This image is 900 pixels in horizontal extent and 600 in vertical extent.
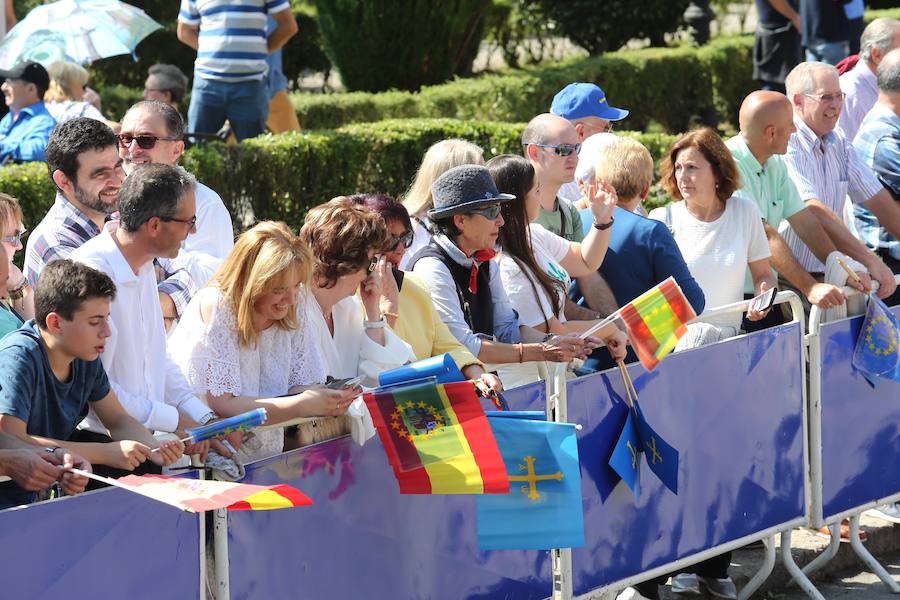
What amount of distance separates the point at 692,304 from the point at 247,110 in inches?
212

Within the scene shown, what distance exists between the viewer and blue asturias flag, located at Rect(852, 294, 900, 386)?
622 cm

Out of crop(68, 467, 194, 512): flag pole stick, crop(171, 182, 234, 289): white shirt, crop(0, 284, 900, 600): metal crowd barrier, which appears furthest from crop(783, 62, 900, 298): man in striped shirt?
crop(68, 467, 194, 512): flag pole stick

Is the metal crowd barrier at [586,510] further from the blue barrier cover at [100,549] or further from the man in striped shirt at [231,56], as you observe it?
the man in striped shirt at [231,56]

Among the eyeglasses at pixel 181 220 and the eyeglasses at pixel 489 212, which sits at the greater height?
the eyeglasses at pixel 181 220

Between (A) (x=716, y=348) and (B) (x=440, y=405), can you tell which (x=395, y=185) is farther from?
(B) (x=440, y=405)

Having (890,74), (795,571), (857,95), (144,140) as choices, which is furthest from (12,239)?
(857,95)

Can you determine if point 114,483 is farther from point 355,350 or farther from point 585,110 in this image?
point 585,110

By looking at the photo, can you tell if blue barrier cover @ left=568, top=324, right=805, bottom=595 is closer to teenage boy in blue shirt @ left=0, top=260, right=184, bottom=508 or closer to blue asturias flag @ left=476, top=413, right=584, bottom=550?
blue asturias flag @ left=476, top=413, right=584, bottom=550

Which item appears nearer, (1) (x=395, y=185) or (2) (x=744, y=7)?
(1) (x=395, y=185)

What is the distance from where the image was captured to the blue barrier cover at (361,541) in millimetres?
4230

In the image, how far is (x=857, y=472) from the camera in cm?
631

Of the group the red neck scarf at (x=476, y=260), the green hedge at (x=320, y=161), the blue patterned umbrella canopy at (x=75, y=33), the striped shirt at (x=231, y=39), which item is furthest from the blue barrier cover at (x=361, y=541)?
the blue patterned umbrella canopy at (x=75, y=33)

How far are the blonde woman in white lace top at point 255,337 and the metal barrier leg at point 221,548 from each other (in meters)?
0.28

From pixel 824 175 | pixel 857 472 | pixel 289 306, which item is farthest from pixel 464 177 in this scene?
pixel 824 175
